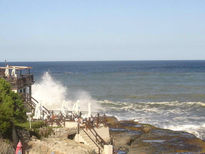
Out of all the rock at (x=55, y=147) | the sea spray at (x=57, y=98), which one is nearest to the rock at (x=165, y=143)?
the rock at (x=55, y=147)

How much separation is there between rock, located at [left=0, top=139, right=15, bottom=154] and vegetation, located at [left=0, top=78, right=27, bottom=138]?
0.91 m

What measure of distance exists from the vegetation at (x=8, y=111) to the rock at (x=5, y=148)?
906mm

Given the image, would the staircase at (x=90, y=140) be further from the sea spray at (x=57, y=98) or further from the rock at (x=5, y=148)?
the sea spray at (x=57, y=98)

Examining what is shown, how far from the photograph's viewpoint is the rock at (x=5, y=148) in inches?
736

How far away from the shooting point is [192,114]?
45.8 meters

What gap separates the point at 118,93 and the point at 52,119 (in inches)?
1950

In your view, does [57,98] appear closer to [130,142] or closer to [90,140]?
[130,142]

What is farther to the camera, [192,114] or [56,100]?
[56,100]

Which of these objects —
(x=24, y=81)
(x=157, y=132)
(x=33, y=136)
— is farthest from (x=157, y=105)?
(x=33, y=136)

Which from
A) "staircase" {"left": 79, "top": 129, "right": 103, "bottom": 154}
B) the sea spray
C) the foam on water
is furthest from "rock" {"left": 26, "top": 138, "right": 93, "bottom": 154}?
the sea spray

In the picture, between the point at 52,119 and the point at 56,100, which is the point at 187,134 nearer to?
the point at 52,119

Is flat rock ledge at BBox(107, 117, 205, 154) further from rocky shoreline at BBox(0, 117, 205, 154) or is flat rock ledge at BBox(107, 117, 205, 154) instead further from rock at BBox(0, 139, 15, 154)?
rock at BBox(0, 139, 15, 154)

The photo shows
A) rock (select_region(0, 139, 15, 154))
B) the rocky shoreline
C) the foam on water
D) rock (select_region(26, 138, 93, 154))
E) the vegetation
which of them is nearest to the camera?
rock (select_region(0, 139, 15, 154))

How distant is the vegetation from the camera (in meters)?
20.0
